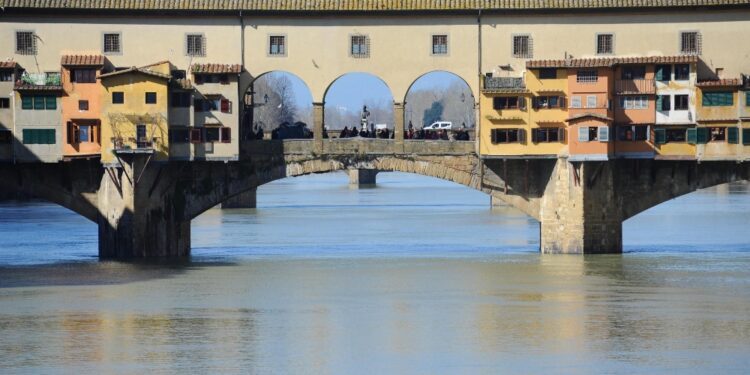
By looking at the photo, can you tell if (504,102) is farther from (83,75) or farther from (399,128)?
(83,75)

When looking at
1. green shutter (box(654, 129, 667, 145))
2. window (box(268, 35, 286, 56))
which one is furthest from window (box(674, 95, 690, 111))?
window (box(268, 35, 286, 56))

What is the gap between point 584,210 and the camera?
2256 inches

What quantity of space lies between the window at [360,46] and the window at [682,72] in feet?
34.3

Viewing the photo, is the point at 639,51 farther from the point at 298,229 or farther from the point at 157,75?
the point at 298,229

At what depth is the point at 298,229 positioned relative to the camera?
73875 millimetres

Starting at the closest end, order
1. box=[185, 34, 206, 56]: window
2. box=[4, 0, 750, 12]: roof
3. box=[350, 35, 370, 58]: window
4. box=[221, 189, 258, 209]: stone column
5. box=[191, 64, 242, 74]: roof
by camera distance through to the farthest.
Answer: box=[4, 0, 750, 12]: roof, box=[191, 64, 242, 74]: roof, box=[185, 34, 206, 56]: window, box=[350, 35, 370, 58]: window, box=[221, 189, 258, 209]: stone column

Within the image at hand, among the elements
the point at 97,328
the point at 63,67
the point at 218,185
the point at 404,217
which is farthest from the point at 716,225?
the point at 97,328

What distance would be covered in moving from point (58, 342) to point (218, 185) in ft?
64.7

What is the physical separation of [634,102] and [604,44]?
221cm

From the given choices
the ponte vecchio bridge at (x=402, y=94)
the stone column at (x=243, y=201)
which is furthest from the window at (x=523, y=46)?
the stone column at (x=243, y=201)

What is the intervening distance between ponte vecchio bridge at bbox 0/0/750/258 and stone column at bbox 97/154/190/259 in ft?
0.22

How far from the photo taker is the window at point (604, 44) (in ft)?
191

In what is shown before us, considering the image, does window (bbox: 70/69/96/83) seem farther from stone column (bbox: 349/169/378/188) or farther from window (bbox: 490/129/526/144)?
stone column (bbox: 349/169/378/188)

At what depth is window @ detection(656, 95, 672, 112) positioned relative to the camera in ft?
190
